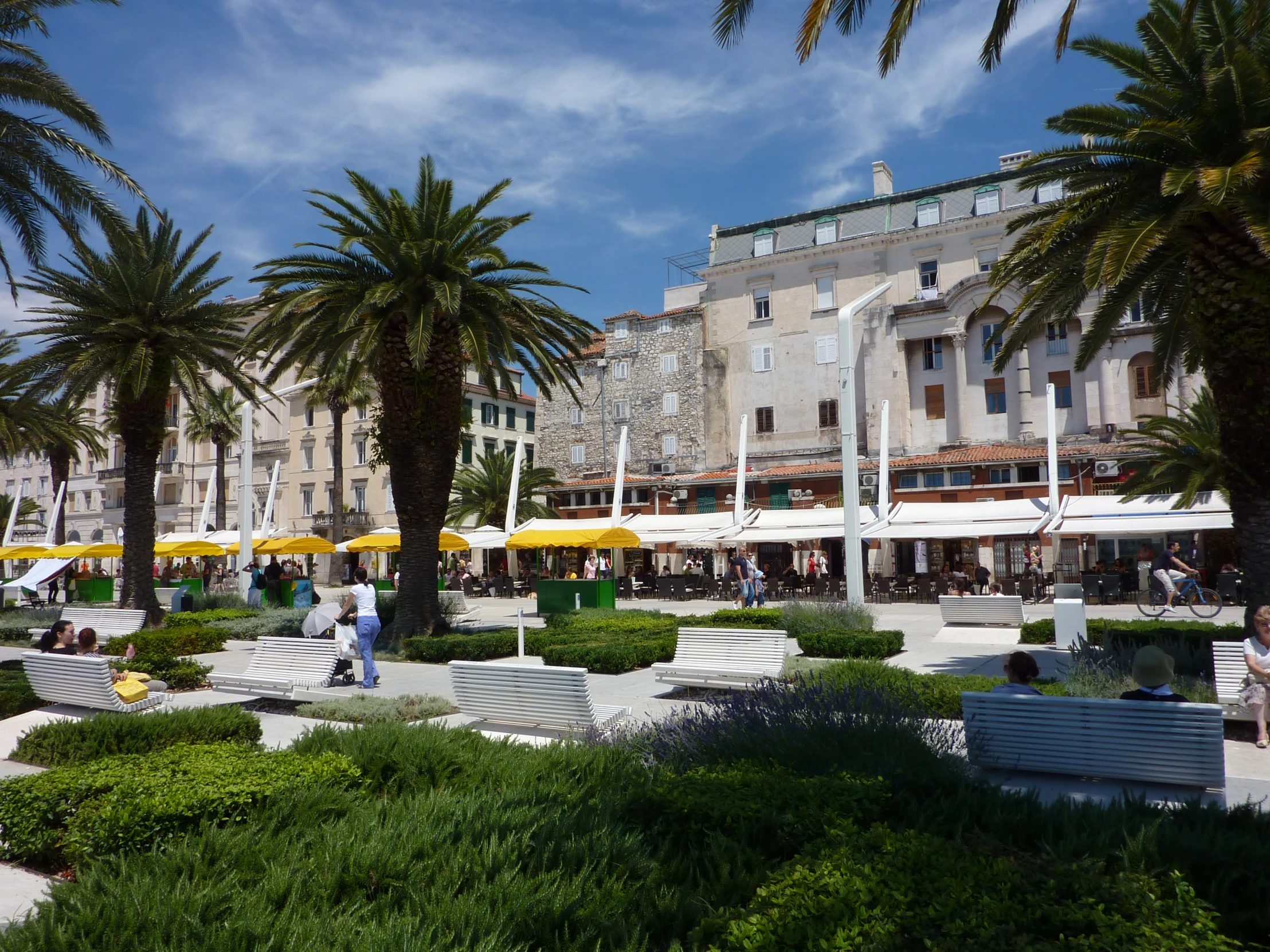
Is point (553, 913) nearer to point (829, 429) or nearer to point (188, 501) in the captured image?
point (829, 429)

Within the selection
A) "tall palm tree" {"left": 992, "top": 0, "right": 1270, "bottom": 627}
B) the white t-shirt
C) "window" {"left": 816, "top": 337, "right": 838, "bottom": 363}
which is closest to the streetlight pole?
"tall palm tree" {"left": 992, "top": 0, "right": 1270, "bottom": 627}

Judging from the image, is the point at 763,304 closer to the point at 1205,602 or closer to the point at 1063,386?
the point at 1063,386

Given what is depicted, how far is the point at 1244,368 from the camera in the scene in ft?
31.6

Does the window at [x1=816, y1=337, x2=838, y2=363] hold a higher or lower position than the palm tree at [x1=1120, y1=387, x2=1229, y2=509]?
higher

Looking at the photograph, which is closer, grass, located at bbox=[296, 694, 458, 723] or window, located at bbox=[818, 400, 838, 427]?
grass, located at bbox=[296, 694, 458, 723]

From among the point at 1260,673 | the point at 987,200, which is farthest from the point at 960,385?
the point at 1260,673

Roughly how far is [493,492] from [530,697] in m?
37.8

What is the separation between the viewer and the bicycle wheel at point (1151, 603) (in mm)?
19812

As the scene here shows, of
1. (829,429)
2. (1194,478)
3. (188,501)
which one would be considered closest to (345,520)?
(188,501)

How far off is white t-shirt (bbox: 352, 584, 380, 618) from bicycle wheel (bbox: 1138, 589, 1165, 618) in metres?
15.3

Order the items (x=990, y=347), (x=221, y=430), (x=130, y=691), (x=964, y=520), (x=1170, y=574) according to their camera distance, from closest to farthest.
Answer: (x=130, y=691) < (x=1170, y=574) < (x=964, y=520) < (x=990, y=347) < (x=221, y=430)

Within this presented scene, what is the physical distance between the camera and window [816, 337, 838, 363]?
43156 millimetres

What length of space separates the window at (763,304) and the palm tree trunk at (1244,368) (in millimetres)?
36371

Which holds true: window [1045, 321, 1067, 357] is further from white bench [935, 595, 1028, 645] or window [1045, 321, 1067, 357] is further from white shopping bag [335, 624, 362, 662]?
white shopping bag [335, 624, 362, 662]
